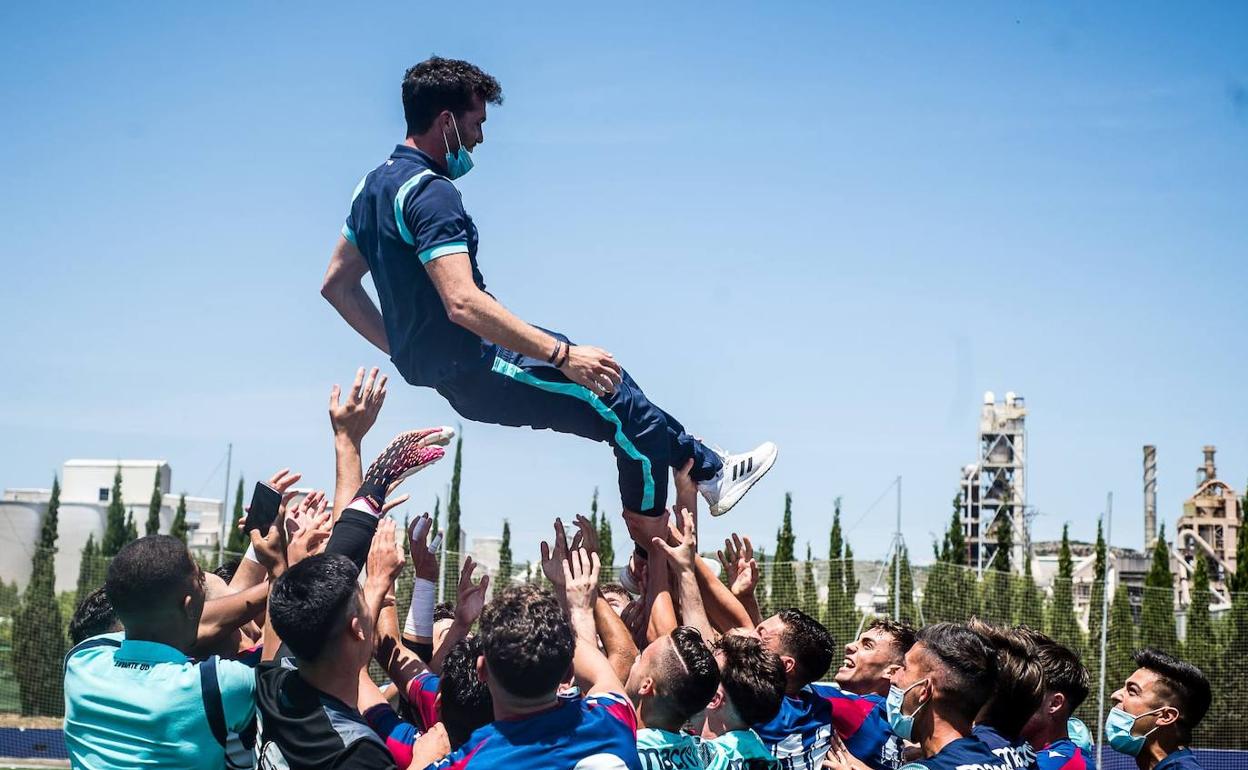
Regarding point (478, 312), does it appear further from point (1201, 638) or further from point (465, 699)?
point (1201, 638)

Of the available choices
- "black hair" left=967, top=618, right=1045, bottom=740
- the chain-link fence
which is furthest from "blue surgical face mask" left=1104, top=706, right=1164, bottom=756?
the chain-link fence

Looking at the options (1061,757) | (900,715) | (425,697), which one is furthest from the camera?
(1061,757)

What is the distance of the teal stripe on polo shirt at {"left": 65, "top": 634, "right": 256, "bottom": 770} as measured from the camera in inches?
133

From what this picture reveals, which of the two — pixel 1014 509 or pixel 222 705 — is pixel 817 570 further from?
pixel 1014 509

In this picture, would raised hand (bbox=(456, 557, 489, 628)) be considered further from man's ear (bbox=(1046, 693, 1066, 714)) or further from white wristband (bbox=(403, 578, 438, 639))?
man's ear (bbox=(1046, 693, 1066, 714))

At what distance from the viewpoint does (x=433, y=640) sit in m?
4.61

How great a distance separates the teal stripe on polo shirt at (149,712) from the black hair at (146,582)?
0.45ft

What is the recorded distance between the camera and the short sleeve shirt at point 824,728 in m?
4.46

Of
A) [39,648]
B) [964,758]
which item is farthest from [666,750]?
[39,648]

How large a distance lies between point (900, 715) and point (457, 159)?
7.60ft

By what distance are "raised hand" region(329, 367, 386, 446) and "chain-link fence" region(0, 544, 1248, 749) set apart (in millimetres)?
14667

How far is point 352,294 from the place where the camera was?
4852mm

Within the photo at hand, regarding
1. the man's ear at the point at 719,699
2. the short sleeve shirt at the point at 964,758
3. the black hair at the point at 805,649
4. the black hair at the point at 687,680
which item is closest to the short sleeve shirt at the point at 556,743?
the black hair at the point at 687,680

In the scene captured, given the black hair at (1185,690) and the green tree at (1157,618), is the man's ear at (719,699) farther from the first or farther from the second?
the green tree at (1157,618)
